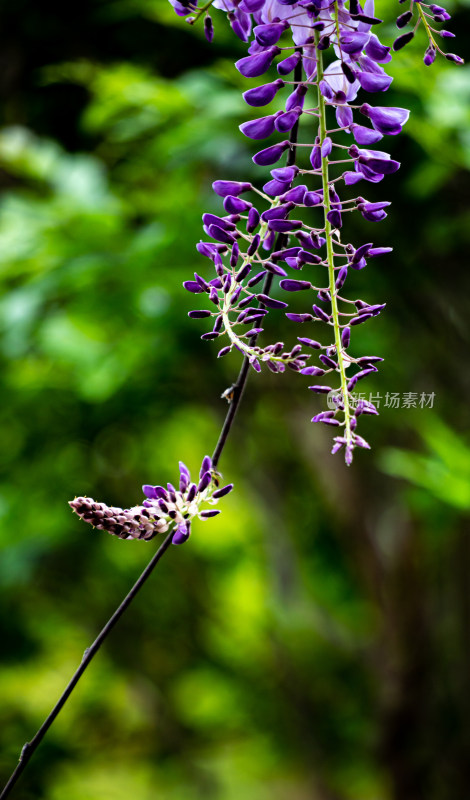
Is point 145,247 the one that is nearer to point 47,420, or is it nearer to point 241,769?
point 47,420

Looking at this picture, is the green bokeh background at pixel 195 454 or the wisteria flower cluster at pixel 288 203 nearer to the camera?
the wisteria flower cluster at pixel 288 203

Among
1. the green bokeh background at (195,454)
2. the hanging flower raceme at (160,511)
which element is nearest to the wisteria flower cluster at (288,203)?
the hanging flower raceme at (160,511)

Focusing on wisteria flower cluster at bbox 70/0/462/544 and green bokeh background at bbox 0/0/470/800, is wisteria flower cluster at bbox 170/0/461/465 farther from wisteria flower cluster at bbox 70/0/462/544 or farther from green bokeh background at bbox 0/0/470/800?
green bokeh background at bbox 0/0/470/800

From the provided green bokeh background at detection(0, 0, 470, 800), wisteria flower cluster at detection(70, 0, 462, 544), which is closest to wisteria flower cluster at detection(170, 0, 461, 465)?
wisteria flower cluster at detection(70, 0, 462, 544)

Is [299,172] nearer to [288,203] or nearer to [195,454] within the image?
[288,203]

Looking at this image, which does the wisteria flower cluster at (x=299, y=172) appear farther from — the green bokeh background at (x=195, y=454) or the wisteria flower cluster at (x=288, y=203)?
the green bokeh background at (x=195, y=454)
